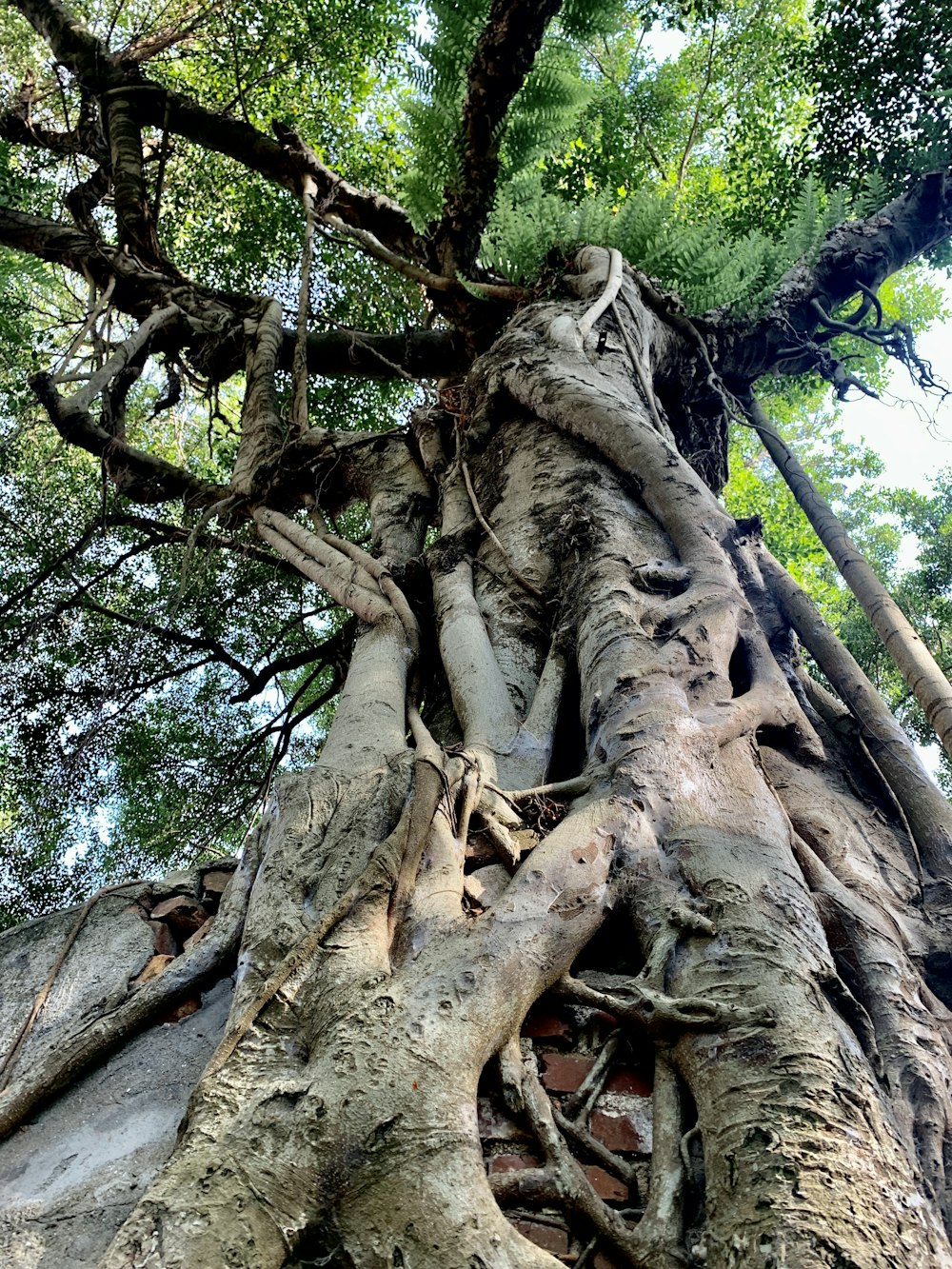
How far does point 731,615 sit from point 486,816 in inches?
40.6

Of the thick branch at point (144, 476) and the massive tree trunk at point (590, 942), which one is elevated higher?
the thick branch at point (144, 476)

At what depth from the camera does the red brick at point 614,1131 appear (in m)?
1.50

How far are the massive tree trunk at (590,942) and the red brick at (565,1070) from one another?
0.01 meters

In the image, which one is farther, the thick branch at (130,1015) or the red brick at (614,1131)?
the thick branch at (130,1015)

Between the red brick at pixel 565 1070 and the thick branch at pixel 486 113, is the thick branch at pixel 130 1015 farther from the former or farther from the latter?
the thick branch at pixel 486 113

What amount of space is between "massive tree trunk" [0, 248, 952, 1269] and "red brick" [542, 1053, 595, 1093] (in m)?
0.01

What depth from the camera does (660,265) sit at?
17.1 feet

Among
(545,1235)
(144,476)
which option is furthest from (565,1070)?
(144,476)

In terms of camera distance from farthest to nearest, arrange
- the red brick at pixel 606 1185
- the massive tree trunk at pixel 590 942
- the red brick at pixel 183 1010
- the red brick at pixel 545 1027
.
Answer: the red brick at pixel 183 1010 < the red brick at pixel 545 1027 < the red brick at pixel 606 1185 < the massive tree trunk at pixel 590 942

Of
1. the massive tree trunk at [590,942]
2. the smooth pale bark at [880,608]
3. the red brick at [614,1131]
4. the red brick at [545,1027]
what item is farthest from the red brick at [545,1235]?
the smooth pale bark at [880,608]

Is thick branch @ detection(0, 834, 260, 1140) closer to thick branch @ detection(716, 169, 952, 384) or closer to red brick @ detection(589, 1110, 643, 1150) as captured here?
red brick @ detection(589, 1110, 643, 1150)

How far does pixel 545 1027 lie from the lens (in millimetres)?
1683

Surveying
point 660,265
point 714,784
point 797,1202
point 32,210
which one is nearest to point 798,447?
point 660,265

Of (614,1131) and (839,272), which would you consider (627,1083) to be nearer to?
(614,1131)
